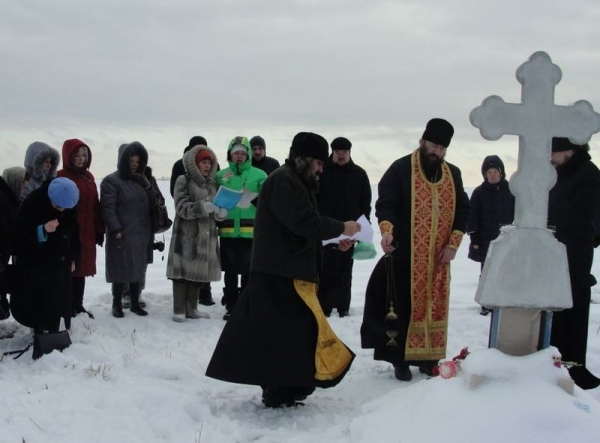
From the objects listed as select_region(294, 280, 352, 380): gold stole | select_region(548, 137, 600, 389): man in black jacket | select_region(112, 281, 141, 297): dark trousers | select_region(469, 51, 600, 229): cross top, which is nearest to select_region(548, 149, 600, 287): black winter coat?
select_region(548, 137, 600, 389): man in black jacket

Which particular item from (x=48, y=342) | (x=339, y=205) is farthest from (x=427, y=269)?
(x=48, y=342)

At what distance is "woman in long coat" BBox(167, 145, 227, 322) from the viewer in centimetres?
750

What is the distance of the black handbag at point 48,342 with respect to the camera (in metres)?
5.55

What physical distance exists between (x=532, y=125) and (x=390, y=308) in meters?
2.18

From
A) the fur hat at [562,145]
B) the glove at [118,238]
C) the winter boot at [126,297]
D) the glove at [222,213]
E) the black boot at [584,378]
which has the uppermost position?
the fur hat at [562,145]

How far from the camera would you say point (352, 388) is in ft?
17.4

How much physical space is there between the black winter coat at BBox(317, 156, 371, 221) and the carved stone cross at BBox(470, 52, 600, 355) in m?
4.21

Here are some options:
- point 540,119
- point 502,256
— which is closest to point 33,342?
point 502,256

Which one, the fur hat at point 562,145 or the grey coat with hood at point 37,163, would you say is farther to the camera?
the grey coat with hood at point 37,163

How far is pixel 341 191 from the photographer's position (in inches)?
314

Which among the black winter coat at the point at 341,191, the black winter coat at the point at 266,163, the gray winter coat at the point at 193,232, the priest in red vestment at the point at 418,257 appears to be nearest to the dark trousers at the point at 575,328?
the priest in red vestment at the point at 418,257

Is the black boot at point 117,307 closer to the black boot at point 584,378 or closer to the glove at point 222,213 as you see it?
the glove at point 222,213

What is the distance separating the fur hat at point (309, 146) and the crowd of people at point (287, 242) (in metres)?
0.01

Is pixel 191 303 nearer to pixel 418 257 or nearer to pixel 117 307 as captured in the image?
pixel 117 307
